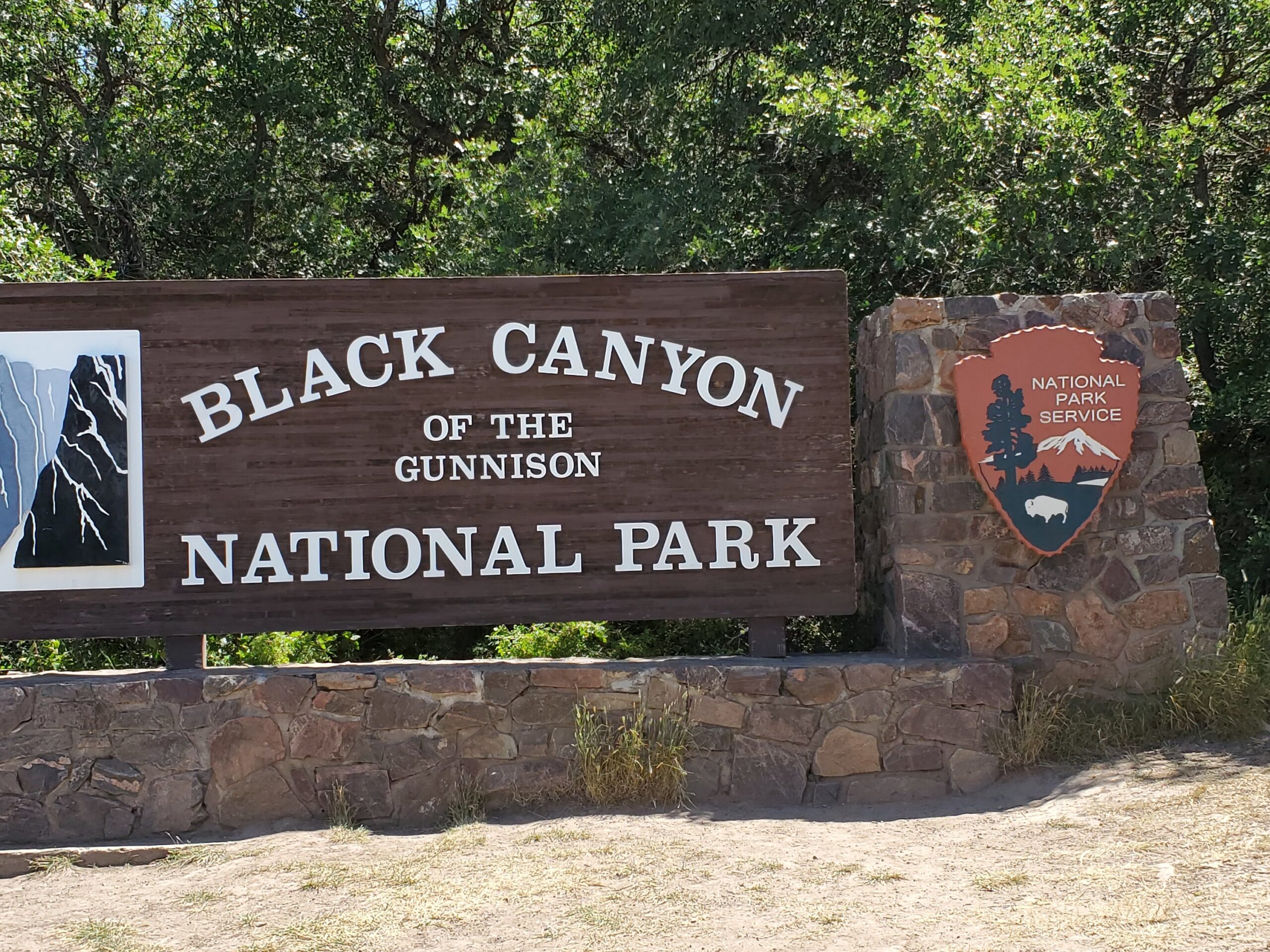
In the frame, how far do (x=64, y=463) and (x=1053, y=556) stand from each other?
5.31 m

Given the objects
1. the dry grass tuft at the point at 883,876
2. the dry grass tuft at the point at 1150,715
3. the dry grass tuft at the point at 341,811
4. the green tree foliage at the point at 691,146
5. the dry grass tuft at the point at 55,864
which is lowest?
the dry grass tuft at the point at 883,876

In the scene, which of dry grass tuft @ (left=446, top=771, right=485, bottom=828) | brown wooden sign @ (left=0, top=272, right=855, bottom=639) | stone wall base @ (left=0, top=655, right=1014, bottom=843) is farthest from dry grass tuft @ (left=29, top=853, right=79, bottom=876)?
dry grass tuft @ (left=446, top=771, right=485, bottom=828)

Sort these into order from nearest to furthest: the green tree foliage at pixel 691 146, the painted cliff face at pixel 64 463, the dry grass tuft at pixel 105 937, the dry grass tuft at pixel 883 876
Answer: the dry grass tuft at pixel 105 937, the dry grass tuft at pixel 883 876, the painted cliff face at pixel 64 463, the green tree foliage at pixel 691 146

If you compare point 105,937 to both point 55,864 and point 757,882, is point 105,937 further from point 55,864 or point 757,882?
point 757,882

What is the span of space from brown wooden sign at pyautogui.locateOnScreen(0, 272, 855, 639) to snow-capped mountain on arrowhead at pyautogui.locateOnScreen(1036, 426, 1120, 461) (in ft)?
3.46

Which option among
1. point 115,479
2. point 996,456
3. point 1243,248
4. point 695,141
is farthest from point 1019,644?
point 695,141

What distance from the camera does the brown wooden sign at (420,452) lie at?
20.1 feet

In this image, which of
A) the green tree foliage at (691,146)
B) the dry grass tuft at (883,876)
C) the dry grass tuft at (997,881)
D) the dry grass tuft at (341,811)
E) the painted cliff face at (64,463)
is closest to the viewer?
the dry grass tuft at (997,881)

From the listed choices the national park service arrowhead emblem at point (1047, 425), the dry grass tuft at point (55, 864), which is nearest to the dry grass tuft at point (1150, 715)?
the national park service arrowhead emblem at point (1047, 425)

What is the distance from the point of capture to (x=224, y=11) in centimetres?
1236

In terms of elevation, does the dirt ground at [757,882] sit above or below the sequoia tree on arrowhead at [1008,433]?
below

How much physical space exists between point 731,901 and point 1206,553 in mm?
3612

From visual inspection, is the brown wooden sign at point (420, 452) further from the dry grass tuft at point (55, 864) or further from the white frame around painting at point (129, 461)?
the dry grass tuft at point (55, 864)

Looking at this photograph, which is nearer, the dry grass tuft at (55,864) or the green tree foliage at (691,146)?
the dry grass tuft at (55,864)
